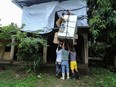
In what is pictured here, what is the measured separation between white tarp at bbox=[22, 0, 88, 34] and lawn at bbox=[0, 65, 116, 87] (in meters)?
2.28

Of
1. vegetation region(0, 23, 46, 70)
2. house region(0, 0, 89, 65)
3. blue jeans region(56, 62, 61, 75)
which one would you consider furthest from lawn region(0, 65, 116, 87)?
house region(0, 0, 89, 65)

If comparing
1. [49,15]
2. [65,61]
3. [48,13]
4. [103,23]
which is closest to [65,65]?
[65,61]

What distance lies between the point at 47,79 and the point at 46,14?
384 cm

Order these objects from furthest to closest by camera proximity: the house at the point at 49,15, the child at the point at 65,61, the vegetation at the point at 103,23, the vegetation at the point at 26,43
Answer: the house at the point at 49,15 → the vegetation at the point at 103,23 → the vegetation at the point at 26,43 → the child at the point at 65,61

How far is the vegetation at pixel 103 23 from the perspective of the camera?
483 inches

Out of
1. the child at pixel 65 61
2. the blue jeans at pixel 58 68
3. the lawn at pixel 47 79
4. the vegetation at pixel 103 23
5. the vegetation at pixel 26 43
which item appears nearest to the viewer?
the lawn at pixel 47 79

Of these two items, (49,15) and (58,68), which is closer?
(58,68)

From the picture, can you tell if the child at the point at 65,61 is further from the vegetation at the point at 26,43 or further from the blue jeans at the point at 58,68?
the vegetation at the point at 26,43

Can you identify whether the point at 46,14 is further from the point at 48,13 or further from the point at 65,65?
the point at 65,65

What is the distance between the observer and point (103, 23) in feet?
40.8

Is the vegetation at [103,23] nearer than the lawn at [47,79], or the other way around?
the lawn at [47,79]

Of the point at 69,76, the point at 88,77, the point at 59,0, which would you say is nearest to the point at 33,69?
the point at 69,76

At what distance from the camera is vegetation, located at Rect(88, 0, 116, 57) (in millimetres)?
12266

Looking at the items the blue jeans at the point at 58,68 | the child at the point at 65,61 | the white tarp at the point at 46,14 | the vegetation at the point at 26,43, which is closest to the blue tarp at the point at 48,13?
the white tarp at the point at 46,14
